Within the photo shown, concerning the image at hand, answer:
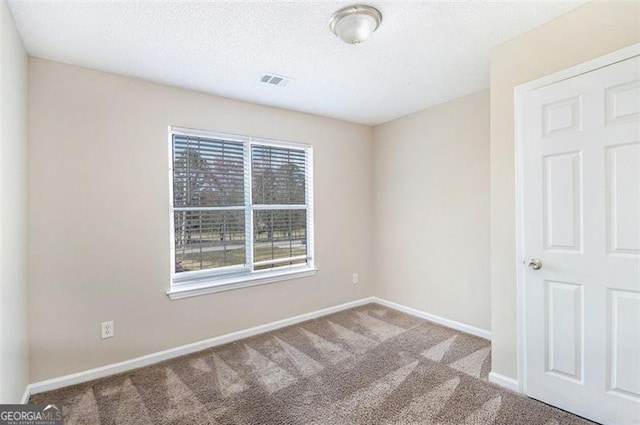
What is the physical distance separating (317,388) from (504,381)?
4.36 feet

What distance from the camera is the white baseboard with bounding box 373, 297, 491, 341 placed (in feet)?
9.95

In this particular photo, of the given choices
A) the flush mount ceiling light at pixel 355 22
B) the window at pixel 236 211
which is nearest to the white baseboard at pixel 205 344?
the window at pixel 236 211

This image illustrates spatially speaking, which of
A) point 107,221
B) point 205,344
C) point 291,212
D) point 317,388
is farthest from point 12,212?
point 291,212

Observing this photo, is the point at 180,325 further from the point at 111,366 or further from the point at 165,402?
the point at 165,402

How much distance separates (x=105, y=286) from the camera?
242 centimetres

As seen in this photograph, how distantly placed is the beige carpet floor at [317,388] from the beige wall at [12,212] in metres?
0.49

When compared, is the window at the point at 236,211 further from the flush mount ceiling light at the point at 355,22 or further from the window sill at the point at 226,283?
the flush mount ceiling light at the point at 355,22

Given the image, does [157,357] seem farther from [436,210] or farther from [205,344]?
[436,210]

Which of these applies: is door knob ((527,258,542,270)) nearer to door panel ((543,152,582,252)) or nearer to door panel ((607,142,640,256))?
door panel ((543,152,582,252))

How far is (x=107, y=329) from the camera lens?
7.97 feet

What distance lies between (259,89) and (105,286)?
2120 mm

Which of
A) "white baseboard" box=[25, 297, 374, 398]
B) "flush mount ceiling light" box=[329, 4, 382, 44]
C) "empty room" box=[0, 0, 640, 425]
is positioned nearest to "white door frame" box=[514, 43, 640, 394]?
"empty room" box=[0, 0, 640, 425]

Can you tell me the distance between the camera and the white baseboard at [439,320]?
119 inches

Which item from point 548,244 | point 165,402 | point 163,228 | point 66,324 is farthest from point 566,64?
point 66,324
